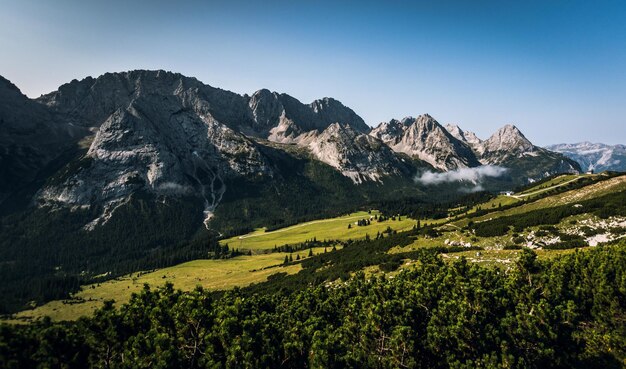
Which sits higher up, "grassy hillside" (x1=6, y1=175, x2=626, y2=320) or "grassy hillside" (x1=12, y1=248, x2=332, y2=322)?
"grassy hillside" (x1=6, y1=175, x2=626, y2=320)

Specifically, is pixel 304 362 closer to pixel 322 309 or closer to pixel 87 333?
pixel 322 309

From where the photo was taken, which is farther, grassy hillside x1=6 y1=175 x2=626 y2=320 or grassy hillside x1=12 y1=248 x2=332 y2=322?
grassy hillside x1=12 y1=248 x2=332 y2=322

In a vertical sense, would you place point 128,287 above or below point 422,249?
below

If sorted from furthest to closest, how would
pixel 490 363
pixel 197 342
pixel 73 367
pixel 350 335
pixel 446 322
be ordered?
pixel 350 335 < pixel 446 322 < pixel 197 342 < pixel 490 363 < pixel 73 367

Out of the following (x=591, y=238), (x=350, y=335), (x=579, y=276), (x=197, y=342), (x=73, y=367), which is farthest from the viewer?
(x=591, y=238)

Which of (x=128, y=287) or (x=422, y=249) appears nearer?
(x=422, y=249)

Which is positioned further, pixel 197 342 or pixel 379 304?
pixel 379 304

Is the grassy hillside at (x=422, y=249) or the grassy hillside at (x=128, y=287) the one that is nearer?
the grassy hillside at (x=422, y=249)

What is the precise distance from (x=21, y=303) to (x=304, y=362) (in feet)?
669

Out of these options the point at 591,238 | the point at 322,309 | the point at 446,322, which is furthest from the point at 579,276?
the point at 591,238

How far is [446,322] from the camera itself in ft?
148

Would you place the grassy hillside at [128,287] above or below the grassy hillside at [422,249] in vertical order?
below

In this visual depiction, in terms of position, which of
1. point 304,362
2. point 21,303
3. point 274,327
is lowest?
point 21,303

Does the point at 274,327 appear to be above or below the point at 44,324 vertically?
below
